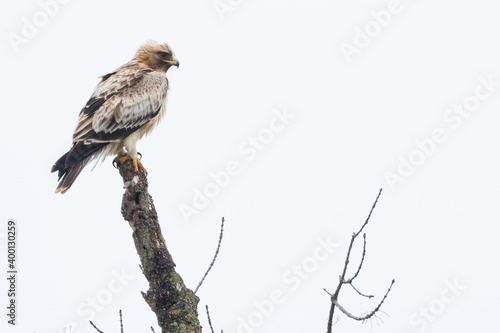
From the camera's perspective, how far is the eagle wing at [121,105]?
6578 millimetres

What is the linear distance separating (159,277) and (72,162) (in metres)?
2.20

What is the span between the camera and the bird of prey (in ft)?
20.6

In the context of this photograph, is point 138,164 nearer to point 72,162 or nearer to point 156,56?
point 72,162

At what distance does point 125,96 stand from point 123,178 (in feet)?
5.81

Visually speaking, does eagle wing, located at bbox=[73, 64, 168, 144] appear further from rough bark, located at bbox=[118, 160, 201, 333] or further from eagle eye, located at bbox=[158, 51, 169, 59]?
rough bark, located at bbox=[118, 160, 201, 333]

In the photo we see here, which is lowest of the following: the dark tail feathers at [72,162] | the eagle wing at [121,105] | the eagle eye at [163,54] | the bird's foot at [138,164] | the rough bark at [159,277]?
the rough bark at [159,277]

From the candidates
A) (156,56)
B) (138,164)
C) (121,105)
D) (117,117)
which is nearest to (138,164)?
(138,164)

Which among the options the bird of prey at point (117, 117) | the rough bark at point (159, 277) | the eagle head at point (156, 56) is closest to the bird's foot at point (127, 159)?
the bird of prey at point (117, 117)

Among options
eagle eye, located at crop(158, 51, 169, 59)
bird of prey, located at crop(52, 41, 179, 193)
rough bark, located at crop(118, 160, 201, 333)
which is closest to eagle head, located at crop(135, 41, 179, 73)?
eagle eye, located at crop(158, 51, 169, 59)

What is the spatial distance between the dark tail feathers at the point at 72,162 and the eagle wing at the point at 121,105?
3.6 inches

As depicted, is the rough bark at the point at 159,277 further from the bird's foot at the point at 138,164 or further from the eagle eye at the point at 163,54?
the eagle eye at the point at 163,54

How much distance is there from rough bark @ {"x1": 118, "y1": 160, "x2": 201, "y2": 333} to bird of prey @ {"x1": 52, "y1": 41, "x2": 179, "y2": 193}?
986 millimetres

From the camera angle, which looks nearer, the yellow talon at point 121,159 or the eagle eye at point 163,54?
the yellow talon at point 121,159

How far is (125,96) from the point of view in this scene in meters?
7.00
